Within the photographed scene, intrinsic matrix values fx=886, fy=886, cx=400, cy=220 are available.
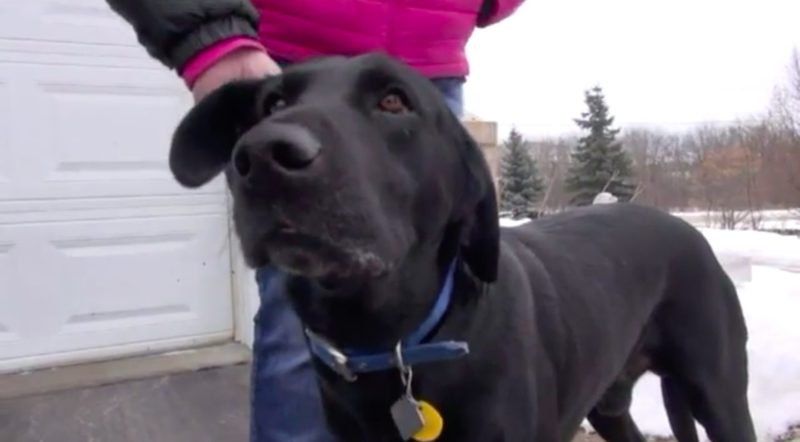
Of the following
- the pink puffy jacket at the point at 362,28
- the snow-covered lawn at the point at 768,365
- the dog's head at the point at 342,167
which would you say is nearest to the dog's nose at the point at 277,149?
the dog's head at the point at 342,167

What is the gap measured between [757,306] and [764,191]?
36.9 metres

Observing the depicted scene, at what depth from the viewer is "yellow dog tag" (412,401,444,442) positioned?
1594mm

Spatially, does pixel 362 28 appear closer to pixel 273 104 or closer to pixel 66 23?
pixel 273 104

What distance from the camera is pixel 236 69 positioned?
156 centimetres

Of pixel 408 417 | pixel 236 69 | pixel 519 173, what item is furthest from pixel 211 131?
pixel 519 173

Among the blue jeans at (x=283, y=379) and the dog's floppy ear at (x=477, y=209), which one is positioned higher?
the dog's floppy ear at (x=477, y=209)

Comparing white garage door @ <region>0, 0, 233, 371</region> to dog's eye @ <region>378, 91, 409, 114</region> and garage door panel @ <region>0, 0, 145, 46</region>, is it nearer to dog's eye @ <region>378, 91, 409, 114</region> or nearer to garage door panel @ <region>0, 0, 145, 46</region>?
garage door panel @ <region>0, 0, 145, 46</region>

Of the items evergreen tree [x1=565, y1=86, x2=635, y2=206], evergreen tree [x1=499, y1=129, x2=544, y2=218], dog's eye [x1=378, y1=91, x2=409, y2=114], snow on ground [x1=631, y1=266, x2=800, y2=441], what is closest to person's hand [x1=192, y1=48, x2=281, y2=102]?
dog's eye [x1=378, y1=91, x2=409, y2=114]

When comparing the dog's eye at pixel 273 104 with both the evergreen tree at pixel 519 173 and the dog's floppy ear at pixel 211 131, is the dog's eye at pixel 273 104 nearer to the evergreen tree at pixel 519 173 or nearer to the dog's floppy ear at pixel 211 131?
the dog's floppy ear at pixel 211 131

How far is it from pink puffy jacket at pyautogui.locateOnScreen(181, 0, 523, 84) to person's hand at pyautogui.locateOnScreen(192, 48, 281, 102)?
240mm

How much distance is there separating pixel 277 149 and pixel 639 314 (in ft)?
5.02

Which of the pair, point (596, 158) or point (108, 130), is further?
point (596, 158)

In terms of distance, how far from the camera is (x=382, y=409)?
1.67m

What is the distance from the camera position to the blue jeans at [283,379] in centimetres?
204
